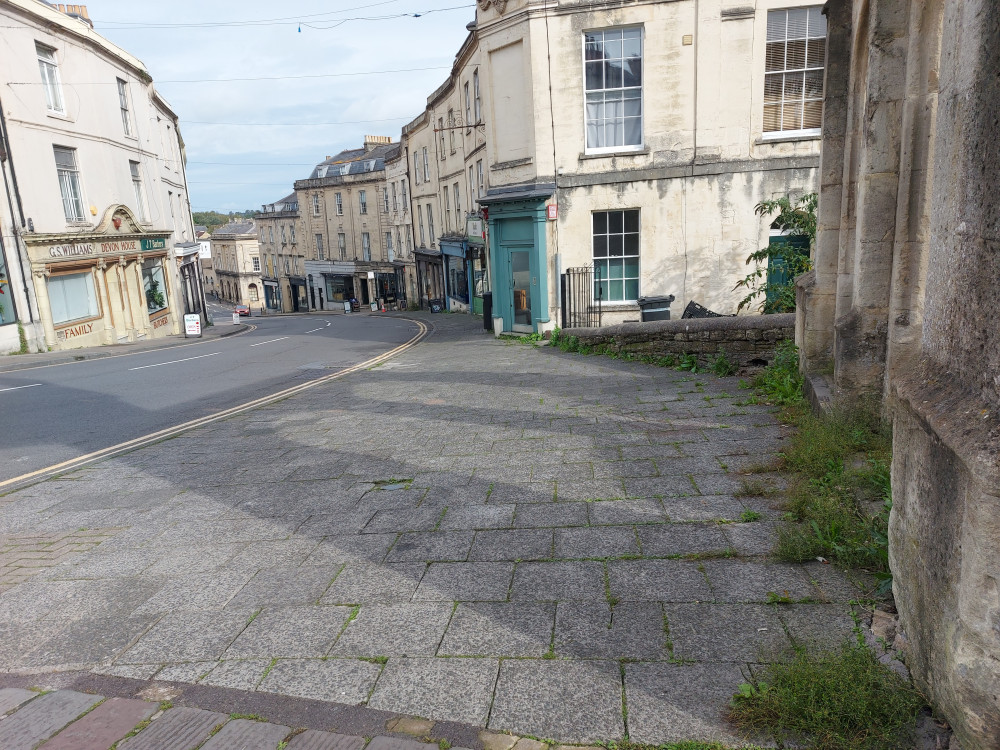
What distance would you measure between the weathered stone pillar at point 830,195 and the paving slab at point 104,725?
661cm

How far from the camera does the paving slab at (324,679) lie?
3031mm

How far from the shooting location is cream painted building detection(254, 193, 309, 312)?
5659 centimetres

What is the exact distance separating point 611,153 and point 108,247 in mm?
18400

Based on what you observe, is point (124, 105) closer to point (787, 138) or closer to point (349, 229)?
point (349, 229)

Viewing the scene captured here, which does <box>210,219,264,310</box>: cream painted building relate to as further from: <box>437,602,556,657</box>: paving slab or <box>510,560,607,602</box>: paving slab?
<box>437,602,556,657</box>: paving slab

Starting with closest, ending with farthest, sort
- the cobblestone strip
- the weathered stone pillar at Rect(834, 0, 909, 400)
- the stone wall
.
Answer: the cobblestone strip
the weathered stone pillar at Rect(834, 0, 909, 400)
the stone wall

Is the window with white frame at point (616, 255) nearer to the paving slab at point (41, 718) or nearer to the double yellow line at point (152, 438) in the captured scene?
the double yellow line at point (152, 438)

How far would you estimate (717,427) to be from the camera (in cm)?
662

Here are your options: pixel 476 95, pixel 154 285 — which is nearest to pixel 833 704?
pixel 476 95

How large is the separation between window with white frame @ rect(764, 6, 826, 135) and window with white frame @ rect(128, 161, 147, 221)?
2345 cm

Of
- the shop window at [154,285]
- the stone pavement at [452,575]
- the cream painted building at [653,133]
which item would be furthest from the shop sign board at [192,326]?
the stone pavement at [452,575]

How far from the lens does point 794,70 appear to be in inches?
536

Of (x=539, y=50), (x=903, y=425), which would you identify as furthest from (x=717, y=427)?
(x=539, y=50)

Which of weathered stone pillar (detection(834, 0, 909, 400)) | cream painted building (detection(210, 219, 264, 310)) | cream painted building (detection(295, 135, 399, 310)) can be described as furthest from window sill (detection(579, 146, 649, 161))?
cream painted building (detection(210, 219, 264, 310))
